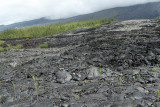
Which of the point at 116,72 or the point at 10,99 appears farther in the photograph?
the point at 116,72

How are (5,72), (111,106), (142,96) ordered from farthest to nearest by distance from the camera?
(5,72), (142,96), (111,106)

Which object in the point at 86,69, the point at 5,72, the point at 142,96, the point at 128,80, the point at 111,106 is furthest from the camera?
the point at 5,72

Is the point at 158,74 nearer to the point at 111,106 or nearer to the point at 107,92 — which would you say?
the point at 107,92

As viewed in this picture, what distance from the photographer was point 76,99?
5715 millimetres

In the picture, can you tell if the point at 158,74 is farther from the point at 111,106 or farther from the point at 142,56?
the point at 111,106

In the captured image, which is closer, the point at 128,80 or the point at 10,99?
the point at 10,99

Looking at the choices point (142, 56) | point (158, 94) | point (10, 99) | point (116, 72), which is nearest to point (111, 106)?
point (158, 94)

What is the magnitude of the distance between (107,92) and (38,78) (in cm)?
378

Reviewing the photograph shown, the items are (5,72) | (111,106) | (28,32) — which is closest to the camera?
(111,106)

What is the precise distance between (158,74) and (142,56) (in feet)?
7.57

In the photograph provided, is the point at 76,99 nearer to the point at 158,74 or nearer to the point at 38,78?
the point at 38,78

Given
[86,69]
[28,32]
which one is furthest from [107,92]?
[28,32]

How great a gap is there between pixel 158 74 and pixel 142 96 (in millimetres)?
2113

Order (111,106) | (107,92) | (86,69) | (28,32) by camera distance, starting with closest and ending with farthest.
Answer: (111,106) → (107,92) → (86,69) → (28,32)
